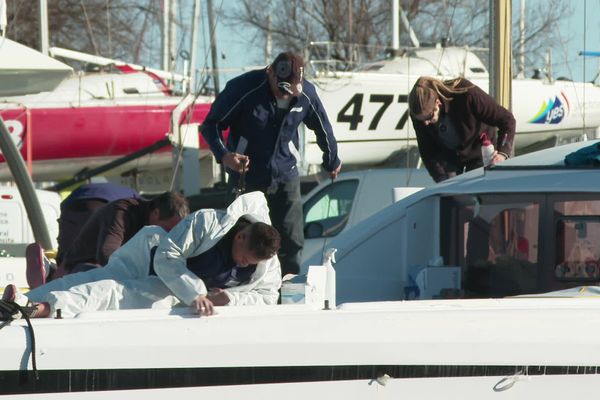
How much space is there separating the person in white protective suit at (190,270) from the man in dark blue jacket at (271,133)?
1.59 meters

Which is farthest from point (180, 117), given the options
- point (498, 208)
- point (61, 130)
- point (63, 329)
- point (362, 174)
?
point (63, 329)

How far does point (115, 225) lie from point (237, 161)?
703 millimetres

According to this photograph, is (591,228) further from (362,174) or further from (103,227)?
(362,174)

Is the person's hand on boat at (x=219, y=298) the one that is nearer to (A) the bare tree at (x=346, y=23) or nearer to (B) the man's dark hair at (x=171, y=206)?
(B) the man's dark hair at (x=171, y=206)

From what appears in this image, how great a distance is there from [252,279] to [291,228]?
6.08ft

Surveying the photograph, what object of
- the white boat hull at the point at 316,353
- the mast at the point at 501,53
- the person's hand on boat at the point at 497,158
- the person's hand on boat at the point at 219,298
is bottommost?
the white boat hull at the point at 316,353

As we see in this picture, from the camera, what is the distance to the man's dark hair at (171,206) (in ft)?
20.7

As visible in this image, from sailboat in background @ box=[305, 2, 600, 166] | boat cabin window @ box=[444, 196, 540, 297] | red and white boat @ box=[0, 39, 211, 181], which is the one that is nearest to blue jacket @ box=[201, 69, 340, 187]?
boat cabin window @ box=[444, 196, 540, 297]

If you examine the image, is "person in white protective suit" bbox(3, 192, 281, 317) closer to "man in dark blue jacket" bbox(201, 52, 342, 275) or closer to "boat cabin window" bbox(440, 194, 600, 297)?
"boat cabin window" bbox(440, 194, 600, 297)

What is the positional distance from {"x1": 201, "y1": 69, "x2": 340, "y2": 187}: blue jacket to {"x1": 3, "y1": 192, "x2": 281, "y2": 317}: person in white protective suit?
1625 millimetres

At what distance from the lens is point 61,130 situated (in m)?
20.3

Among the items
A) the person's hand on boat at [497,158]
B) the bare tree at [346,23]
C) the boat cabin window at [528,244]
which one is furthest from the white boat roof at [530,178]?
the bare tree at [346,23]

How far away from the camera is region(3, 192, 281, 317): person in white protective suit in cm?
504

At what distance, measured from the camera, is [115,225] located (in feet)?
21.6
